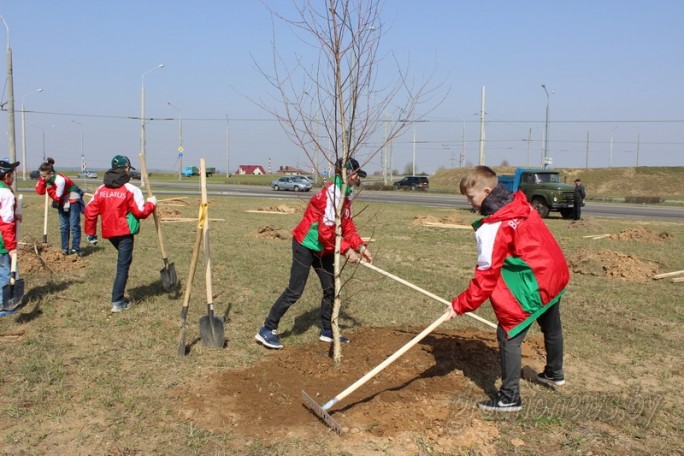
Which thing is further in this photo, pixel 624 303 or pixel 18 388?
pixel 624 303

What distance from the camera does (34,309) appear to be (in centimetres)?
656

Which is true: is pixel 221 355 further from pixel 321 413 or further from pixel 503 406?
pixel 503 406

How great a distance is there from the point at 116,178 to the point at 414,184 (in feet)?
144

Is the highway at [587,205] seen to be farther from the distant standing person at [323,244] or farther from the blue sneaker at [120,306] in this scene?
the distant standing person at [323,244]

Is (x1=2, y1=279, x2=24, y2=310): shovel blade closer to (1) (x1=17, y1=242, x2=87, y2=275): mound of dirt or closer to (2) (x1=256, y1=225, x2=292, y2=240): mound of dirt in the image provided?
(1) (x1=17, y1=242, x2=87, y2=275): mound of dirt

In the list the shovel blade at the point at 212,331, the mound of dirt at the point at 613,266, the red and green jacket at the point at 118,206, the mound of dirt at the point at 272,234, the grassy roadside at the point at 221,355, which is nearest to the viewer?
the grassy roadside at the point at 221,355

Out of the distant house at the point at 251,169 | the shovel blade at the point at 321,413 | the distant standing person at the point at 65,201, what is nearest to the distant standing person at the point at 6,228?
the shovel blade at the point at 321,413

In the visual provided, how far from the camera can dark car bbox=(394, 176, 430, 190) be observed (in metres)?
49.1

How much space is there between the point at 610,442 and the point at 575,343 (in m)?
2.25

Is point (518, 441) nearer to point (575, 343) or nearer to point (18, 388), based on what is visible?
point (575, 343)

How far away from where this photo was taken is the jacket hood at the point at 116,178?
6.48m

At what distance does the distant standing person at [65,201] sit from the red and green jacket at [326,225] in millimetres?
6677

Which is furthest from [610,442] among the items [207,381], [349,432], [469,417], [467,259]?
[467,259]

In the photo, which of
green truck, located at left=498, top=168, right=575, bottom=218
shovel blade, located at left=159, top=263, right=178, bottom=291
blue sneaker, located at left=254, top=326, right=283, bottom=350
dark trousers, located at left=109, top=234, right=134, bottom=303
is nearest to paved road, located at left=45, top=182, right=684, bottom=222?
green truck, located at left=498, top=168, right=575, bottom=218
